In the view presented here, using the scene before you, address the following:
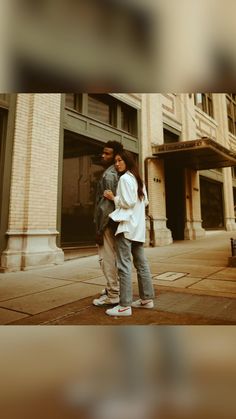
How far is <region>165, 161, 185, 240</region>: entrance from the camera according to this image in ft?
43.6

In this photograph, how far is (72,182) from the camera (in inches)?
328

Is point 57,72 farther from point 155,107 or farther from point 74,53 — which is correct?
point 155,107

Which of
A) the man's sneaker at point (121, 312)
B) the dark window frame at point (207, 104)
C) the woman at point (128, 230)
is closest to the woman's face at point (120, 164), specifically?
the woman at point (128, 230)

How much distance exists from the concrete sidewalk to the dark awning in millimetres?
5075

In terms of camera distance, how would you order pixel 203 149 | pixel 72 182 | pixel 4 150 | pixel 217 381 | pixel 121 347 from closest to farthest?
1. pixel 217 381
2. pixel 121 347
3. pixel 4 150
4. pixel 72 182
5. pixel 203 149

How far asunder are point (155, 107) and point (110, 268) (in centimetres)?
974

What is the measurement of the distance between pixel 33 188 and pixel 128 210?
374 cm

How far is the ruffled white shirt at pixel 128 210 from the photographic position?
3.06 meters

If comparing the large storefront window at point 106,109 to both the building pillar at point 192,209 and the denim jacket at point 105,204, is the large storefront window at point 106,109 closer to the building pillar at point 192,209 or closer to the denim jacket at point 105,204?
the building pillar at point 192,209

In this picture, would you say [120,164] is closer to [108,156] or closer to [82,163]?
[108,156]

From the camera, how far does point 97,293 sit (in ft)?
13.2

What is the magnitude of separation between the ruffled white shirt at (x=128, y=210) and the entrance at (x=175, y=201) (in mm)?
10281

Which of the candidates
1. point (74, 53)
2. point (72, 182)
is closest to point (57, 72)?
point (74, 53)

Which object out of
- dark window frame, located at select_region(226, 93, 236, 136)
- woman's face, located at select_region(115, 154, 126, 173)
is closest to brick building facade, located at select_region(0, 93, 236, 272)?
woman's face, located at select_region(115, 154, 126, 173)
